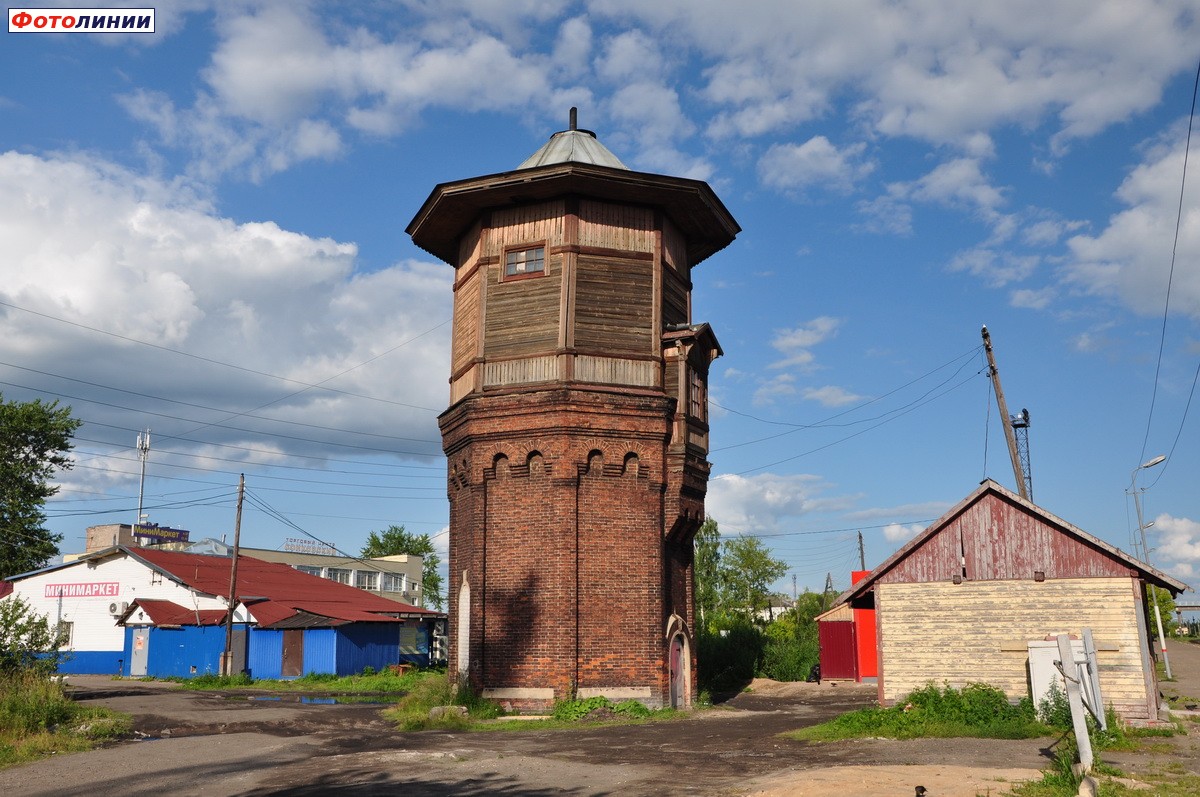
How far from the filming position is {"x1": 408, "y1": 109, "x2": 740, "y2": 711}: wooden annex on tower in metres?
→ 21.8

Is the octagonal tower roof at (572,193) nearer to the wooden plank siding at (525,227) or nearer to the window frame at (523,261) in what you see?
the wooden plank siding at (525,227)

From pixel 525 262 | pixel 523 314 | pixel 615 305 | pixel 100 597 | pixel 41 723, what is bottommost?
pixel 41 723

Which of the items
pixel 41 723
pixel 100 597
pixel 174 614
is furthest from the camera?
pixel 100 597

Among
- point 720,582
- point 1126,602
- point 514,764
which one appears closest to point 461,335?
point 514,764

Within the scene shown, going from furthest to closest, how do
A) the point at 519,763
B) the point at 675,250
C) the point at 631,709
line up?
the point at 675,250, the point at 631,709, the point at 519,763

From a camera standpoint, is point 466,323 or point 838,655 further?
point 838,655

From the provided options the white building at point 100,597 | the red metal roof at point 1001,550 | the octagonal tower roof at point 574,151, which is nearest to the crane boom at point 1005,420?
the red metal roof at point 1001,550

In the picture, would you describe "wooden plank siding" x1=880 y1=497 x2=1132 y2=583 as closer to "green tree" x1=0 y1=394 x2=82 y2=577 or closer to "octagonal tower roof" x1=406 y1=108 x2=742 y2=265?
"octagonal tower roof" x1=406 y1=108 x2=742 y2=265

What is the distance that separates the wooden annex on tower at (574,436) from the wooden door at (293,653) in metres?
17.6

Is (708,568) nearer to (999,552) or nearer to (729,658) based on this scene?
(729,658)

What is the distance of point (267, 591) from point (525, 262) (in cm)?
2782

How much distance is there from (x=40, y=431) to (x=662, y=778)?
199 feet

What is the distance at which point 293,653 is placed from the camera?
128ft

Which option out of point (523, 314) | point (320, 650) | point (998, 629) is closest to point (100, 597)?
point (320, 650)
